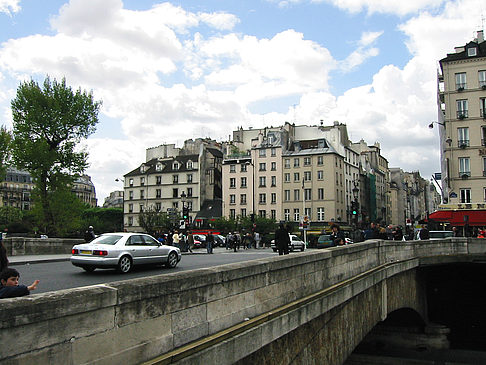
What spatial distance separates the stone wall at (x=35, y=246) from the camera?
23.1m

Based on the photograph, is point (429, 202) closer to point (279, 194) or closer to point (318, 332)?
point (279, 194)

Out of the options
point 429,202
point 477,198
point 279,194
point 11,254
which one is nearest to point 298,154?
point 279,194

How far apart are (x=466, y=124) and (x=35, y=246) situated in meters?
41.4

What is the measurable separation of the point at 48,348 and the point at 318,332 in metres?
6.10

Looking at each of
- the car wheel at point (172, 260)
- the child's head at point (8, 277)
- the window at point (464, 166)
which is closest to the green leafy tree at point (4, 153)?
the car wheel at point (172, 260)

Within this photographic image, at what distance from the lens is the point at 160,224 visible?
71.1 m

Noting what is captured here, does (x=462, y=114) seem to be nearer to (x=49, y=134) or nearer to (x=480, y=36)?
(x=480, y=36)

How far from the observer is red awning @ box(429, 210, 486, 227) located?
111 ft

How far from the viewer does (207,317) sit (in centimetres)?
547

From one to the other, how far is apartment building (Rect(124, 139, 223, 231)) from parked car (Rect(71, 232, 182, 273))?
62.8 meters

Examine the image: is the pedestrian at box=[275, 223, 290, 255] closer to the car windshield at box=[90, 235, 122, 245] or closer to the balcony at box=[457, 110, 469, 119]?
the car windshield at box=[90, 235, 122, 245]

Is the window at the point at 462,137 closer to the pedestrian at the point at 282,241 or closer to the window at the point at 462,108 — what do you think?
the window at the point at 462,108

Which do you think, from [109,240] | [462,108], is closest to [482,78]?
[462,108]

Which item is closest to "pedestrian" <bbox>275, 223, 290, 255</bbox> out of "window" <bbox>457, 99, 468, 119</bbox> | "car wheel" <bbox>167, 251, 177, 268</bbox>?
"car wheel" <bbox>167, 251, 177, 268</bbox>
